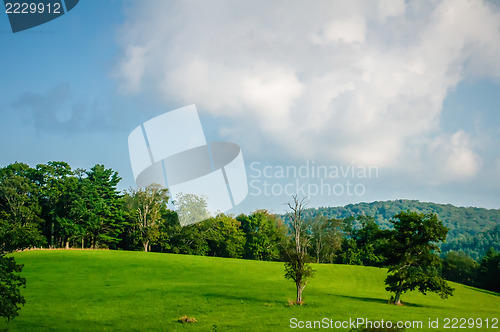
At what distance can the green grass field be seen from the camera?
2572cm

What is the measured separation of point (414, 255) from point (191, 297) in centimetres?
2093

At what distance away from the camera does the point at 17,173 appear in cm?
7669

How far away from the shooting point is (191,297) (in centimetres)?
3466

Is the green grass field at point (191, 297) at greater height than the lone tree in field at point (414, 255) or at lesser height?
lesser

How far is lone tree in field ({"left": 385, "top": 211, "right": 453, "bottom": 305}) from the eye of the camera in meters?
33.5

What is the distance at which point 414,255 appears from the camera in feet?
115

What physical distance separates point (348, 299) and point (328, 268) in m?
28.3

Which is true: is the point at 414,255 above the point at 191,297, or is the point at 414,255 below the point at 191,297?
above

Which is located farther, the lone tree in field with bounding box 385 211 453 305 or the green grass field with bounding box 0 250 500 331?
the lone tree in field with bounding box 385 211 453 305

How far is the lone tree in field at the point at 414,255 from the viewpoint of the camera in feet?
110

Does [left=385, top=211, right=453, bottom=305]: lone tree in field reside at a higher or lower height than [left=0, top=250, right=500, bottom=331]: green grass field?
higher

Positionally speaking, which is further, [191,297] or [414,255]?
[414,255]

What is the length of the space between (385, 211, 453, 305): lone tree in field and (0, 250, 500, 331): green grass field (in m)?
2.10

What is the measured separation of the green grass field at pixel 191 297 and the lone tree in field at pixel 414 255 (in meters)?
2.10
